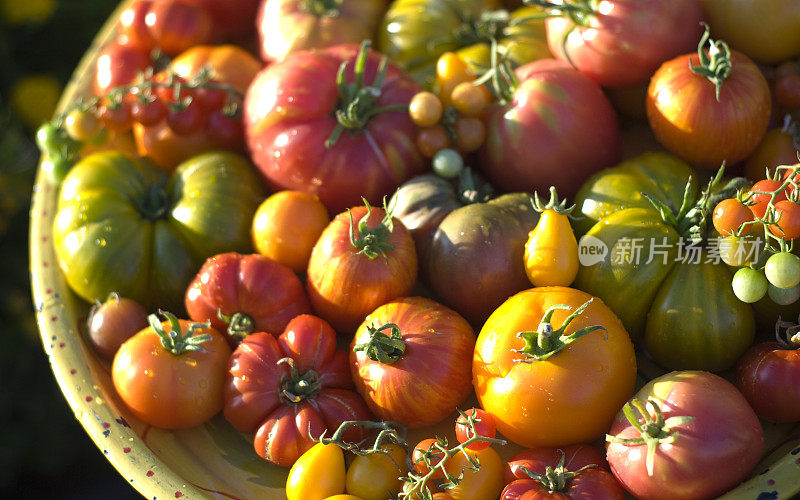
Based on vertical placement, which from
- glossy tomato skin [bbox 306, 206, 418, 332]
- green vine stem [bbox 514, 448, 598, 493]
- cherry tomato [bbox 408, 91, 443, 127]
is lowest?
green vine stem [bbox 514, 448, 598, 493]

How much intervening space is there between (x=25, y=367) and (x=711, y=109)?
229 cm

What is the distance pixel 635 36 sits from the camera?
1.53 m

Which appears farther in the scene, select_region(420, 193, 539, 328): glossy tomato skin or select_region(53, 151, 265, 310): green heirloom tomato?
select_region(53, 151, 265, 310): green heirloom tomato

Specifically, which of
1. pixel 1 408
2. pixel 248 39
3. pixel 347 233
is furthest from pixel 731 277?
pixel 1 408

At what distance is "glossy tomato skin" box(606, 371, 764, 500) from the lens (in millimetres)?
1135

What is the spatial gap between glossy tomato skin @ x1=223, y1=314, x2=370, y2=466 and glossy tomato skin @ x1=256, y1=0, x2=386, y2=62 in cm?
77

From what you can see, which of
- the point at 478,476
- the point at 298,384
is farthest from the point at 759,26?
the point at 298,384

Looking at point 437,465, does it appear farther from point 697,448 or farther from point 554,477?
point 697,448

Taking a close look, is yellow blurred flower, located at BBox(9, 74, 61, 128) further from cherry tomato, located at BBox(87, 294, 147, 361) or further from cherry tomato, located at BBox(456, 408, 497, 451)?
cherry tomato, located at BBox(456, 408, 497, 451)

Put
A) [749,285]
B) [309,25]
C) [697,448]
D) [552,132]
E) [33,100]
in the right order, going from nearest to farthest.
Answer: [697,448], [749,285], [552,132], [309,25], [33,100]

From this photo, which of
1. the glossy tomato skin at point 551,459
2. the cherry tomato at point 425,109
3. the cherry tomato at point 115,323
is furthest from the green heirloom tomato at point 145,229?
the glossy tomato skin at point 551,459

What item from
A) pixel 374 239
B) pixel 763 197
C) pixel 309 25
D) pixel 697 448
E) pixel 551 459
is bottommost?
pixel 551 459

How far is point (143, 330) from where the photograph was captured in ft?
4.87

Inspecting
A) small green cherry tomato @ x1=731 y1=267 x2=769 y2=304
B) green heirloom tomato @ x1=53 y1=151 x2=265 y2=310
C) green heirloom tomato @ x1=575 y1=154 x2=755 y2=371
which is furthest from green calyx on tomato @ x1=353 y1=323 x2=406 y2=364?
small green cherry tomato @ x1=731 y1=267 x2=769 y2=304
